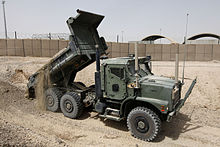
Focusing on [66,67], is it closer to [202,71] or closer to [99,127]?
[99,127]

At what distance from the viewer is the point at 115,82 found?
573 centimetres

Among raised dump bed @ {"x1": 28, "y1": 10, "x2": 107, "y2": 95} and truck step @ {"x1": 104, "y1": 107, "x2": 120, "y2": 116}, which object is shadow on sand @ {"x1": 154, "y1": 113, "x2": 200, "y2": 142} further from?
raised dump bed @ {"x1": 28, "y1": 10, "x2": 107, "y2": 95}

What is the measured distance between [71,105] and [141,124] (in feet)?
9.16

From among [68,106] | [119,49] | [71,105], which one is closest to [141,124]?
[71,105]

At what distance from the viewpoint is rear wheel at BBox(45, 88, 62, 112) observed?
7168 mm

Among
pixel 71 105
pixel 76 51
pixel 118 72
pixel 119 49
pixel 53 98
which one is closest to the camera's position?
pixel 118 72

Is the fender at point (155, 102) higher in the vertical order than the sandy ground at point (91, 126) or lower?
higher

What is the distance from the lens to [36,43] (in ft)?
51.6

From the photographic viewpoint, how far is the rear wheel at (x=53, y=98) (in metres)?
7.17

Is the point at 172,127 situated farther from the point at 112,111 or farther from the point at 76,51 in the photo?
the point at 76,51

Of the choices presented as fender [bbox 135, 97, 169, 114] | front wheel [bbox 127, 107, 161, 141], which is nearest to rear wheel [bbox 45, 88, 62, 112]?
front wheel [bbox 127, 107, 161, 141]

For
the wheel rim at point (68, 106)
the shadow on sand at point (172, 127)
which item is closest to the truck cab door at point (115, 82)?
the shadow on sand at point (172, 127)

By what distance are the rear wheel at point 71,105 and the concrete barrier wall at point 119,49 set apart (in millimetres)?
9363

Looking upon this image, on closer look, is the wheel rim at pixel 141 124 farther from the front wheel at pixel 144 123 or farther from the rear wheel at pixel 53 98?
the rear wheel at pixel 53 98
